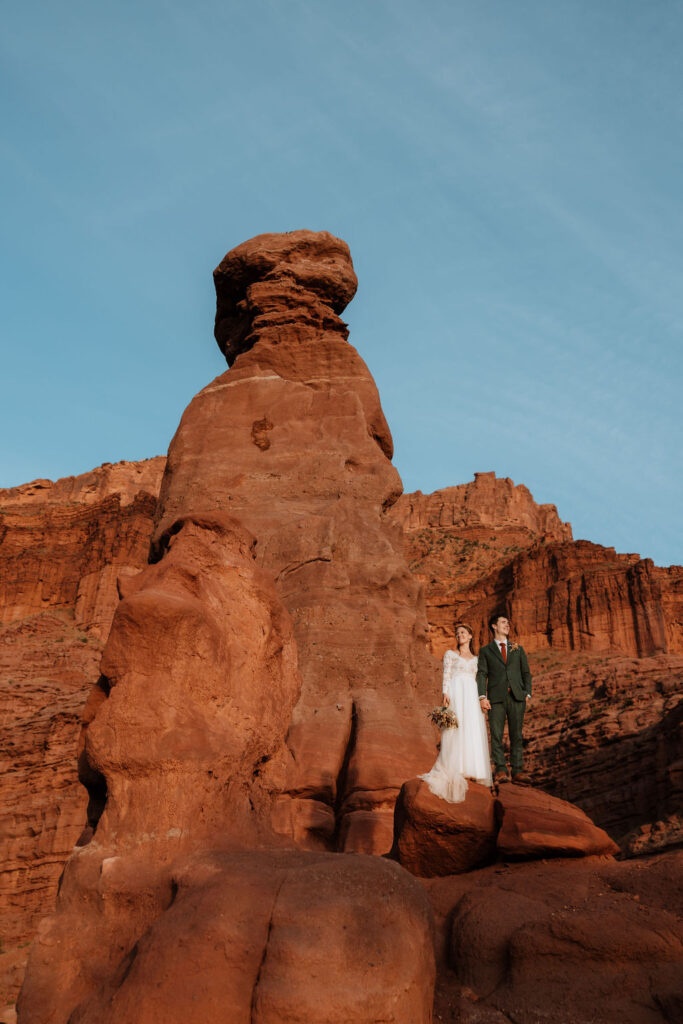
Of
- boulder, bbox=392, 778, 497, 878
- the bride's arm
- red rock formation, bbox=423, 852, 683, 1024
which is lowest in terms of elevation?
red rock formation, bbox=423, 852, 683, 1024

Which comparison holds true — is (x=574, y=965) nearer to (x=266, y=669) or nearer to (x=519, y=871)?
(x=519, y=871)

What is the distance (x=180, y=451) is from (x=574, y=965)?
1205 cm

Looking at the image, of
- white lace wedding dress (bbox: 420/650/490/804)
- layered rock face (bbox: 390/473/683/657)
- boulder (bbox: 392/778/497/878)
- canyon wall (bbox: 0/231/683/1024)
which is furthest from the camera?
layered rock face (bbox: 390/473/683/657)

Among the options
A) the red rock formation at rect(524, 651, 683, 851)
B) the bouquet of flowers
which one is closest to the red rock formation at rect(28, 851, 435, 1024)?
the bouquet of flowers

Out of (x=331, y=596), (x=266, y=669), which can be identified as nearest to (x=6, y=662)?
(x=331, y=596)

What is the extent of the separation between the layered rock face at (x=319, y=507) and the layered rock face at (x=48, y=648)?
11.9 m

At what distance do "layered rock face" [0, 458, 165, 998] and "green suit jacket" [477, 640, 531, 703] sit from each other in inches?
591

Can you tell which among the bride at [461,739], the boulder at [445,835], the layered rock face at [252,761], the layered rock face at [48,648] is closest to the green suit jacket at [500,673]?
the bride at [461,739]

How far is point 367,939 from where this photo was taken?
5.99 metres

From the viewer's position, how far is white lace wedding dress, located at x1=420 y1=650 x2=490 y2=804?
9.47 m

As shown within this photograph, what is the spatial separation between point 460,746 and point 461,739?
Answer: 7cm

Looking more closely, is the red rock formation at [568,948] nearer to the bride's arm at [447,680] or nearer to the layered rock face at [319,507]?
the bride's arm at [447,680]

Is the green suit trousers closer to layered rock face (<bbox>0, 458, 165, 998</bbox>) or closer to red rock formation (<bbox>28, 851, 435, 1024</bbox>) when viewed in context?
red rock formation (<bbox>28, 851, 435, 1024</bbox>)

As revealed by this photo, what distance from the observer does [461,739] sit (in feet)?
31.6
